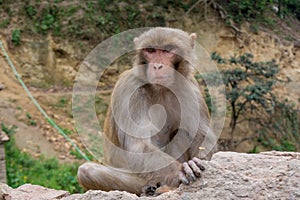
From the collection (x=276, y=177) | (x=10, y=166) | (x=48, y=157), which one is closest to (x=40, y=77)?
(x=48, y=157)

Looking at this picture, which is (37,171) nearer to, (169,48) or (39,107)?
(39,107)

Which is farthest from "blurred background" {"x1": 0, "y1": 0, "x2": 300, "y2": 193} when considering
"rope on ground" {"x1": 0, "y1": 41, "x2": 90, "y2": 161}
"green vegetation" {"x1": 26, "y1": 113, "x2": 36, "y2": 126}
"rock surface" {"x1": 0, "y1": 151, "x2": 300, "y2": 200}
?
"rock surface" {"x1": 0, "y1": 151, "x2": 300, "y2": 200}

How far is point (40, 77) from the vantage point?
14.7 meters

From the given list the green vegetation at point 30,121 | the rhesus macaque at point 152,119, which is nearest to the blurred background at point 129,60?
the green vegetation at point 30,121

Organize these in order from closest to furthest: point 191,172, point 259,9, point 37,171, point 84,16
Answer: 1. point 191,172
2. point 37,171
3. point 84,16
4. point 259,9

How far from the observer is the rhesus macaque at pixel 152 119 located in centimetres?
436

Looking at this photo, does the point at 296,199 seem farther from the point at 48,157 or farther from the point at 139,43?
the point at 48,157

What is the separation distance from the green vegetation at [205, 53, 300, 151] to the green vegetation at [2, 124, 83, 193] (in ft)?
12.8

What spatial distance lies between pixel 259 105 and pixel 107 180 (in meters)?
9.96

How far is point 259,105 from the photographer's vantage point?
13859 millimetres

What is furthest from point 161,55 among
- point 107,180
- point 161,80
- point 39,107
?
point 39,107

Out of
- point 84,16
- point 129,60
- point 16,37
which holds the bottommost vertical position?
point 129,60

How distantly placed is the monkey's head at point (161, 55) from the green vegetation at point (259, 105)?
7844 millimetres

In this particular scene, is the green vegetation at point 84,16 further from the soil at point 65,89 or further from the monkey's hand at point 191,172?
the monkey's hand at point 191,172
